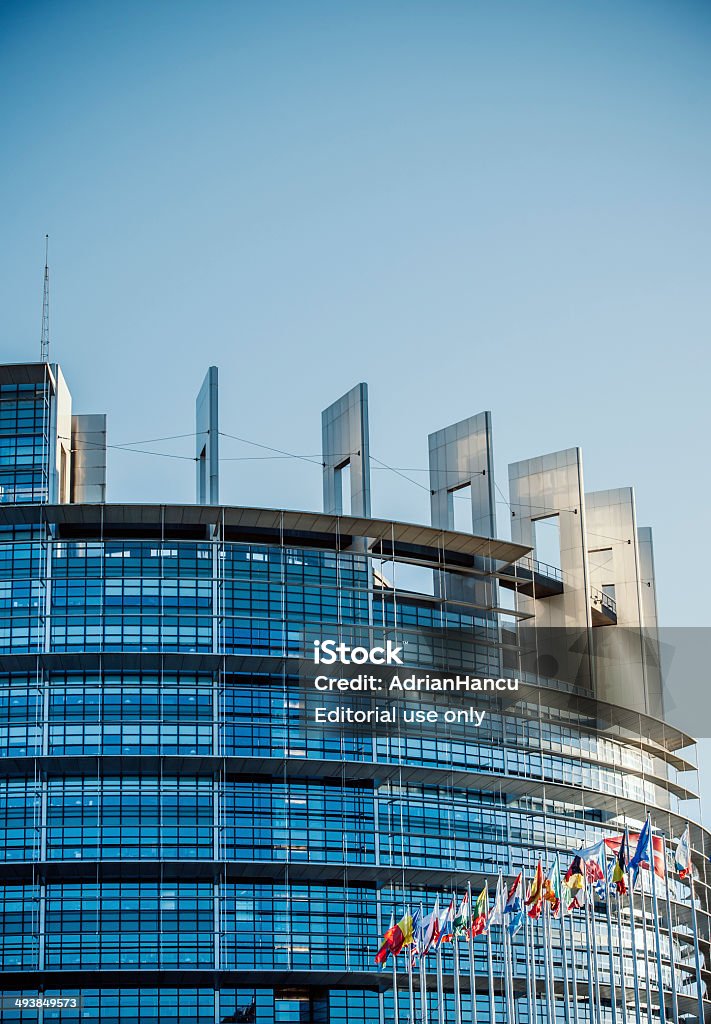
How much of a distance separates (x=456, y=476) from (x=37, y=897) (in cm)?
3425

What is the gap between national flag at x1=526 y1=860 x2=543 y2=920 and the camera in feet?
180

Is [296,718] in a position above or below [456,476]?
below

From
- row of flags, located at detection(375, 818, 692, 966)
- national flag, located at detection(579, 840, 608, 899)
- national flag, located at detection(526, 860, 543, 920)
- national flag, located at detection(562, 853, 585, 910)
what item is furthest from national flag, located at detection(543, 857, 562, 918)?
national flag, located at detection(579, 840, 608, 899)

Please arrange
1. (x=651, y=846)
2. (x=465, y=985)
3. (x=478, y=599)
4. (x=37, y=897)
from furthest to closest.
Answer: (x=478, y=599) < (x=465, y=985) < (x=37, y=897) < (x=651, y=846)

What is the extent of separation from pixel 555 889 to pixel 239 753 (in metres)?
24.7

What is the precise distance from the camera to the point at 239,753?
7619cm

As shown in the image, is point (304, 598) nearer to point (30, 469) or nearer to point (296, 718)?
point (296, 718)

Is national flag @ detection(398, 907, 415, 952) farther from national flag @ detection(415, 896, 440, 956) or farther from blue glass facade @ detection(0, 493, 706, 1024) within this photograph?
A: blue glass facade @ detection(0, 493, 706, 1024)

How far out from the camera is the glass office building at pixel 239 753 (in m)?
73.2

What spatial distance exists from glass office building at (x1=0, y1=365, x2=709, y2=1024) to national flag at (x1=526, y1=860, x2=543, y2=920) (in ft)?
62.0

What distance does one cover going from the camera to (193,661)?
76500mm

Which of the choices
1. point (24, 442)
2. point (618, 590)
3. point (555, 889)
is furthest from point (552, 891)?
point (618, 590)

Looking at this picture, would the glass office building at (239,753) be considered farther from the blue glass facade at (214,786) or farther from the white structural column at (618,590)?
the white structural column at (618,590)

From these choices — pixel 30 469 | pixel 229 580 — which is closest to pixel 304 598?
pixel 229 580
